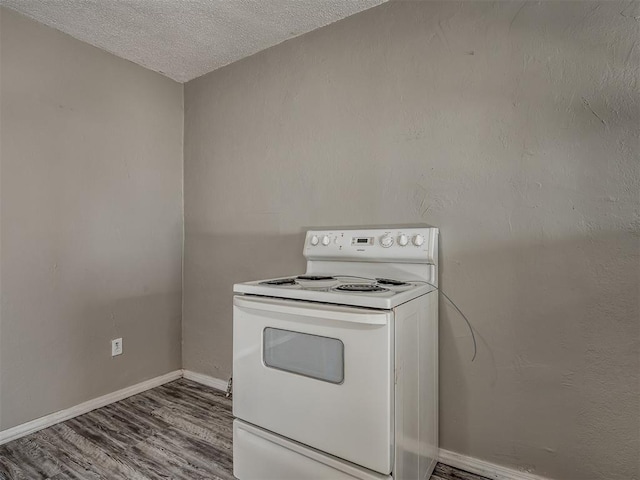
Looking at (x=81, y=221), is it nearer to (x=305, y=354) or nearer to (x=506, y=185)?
(x=305, y=354)

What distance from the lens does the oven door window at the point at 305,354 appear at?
1218mm

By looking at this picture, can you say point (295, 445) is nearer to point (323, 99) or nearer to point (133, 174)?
point (323, 99)

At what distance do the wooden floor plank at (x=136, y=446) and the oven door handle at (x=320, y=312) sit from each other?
77 cm

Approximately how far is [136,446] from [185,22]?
85.7 inches

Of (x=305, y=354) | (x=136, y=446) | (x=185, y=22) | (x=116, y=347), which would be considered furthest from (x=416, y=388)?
(x=185, y=22)

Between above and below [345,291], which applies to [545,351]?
below

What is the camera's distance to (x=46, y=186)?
6.41 feet

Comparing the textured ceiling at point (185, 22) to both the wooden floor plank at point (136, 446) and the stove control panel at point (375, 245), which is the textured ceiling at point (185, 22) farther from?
the wooden floor plank at point (136, 446)

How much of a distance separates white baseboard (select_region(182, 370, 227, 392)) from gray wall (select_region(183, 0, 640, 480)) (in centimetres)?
93

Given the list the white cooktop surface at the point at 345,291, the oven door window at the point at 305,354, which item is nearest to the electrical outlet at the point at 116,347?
the white cooktop surface at the point at 345,291

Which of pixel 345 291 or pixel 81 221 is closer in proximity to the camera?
pixel 345 291

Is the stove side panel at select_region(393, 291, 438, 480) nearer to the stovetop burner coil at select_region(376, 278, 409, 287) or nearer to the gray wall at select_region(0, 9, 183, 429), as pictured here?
the stovetop burner coil at select_region(376, 278, 409, 287)

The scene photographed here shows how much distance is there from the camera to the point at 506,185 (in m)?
1.50

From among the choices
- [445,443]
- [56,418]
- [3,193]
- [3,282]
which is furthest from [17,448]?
[445,443]
